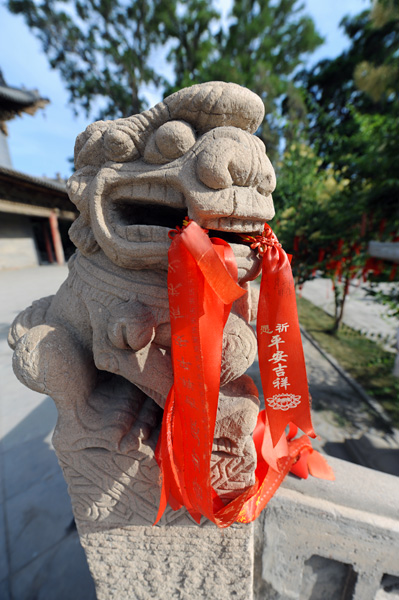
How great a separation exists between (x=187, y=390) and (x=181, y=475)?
32cm

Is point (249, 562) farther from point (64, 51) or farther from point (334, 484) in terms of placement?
point (64, 51)

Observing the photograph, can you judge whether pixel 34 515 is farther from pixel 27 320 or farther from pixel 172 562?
pixel 27 320

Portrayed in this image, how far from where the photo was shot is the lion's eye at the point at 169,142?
678 millimetres

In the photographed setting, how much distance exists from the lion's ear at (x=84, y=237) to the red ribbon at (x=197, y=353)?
1.03ft

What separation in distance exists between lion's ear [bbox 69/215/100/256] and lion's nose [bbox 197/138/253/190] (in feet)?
1.27

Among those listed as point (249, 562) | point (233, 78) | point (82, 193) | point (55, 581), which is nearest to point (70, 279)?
point (82, 193)

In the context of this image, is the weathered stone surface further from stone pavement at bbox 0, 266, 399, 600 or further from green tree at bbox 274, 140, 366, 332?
green tree at bbox 274, 140, 366, 332

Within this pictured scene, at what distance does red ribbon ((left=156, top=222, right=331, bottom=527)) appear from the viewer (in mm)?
644

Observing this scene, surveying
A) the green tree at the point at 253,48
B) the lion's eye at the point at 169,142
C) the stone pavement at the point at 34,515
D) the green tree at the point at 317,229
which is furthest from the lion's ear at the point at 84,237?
the green tree at the point at 253,48

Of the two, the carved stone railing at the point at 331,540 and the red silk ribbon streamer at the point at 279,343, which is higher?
the red silk ribbon streamer at the point at 279,343

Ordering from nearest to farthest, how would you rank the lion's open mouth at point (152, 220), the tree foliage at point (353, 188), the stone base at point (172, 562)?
the lion's open mouth at point (152, 220), the stone base at point (172, 562), the tree foliage at point (353, 188)

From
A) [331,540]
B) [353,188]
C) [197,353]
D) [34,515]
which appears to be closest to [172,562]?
[331,540]

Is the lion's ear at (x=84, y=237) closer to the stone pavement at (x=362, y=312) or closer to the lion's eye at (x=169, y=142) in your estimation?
the lion's eye at (x=169, y=142)

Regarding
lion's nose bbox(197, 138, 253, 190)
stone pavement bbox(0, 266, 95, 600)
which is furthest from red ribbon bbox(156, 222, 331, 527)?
stone pavement bbox(0, 266, 95, 600)
